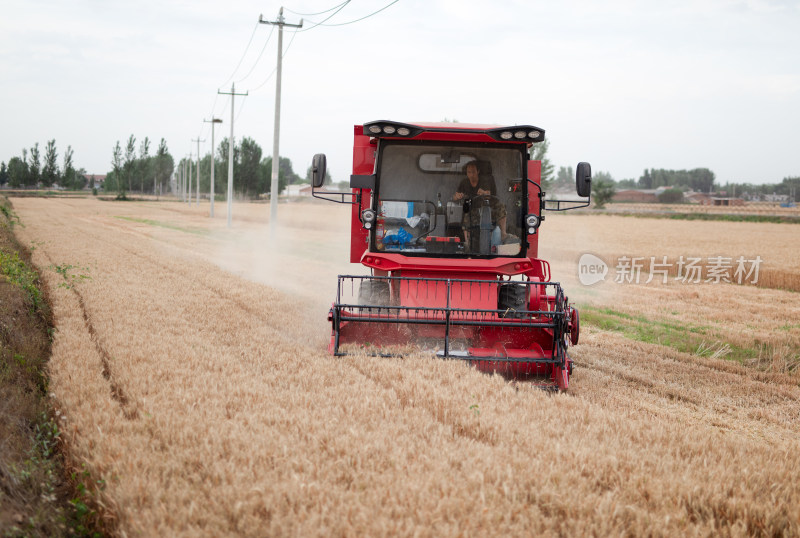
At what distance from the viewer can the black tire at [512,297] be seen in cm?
682

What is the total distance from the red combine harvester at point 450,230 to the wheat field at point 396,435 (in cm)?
68

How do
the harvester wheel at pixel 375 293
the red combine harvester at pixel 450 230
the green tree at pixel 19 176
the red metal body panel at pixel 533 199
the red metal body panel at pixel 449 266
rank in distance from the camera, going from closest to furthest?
the red combine harvester at pixel 450 230 → the red metal body panel at pixel 449 266 → the harvester wheel at pixel 375 293 → the red metal body panel at pixel 533 199 → the green tree at pixel 19 176

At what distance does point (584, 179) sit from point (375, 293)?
2.49 metres

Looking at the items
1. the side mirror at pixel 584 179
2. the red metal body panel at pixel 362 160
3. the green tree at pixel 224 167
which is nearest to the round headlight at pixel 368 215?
the red metal body panel at pixel 362 160


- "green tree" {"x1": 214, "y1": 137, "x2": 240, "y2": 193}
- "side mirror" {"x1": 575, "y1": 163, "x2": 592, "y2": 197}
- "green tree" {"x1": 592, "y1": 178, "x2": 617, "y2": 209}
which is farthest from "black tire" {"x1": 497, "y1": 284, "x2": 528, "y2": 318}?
"green tree" {"x1": 214, "y1": 137, "x2": 240, "y2": 193}

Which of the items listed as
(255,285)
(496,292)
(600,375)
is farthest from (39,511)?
(255,285)

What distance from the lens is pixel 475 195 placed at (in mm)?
7230

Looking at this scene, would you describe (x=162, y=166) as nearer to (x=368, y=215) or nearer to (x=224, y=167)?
(x=224, y=167)

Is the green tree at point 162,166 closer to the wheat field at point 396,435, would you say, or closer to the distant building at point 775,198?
the distant building at point 775,198

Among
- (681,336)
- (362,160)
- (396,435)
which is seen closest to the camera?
(396,435)

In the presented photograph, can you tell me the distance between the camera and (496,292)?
22.4ft

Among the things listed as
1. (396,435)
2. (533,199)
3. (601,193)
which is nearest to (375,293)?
(533,199)

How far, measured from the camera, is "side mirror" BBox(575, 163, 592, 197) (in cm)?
678

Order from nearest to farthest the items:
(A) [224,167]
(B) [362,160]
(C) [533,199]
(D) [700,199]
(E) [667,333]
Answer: (C) [533,199], (B) [362,160], (E) [667,333], (D) [700,199], (A) [224,167]
